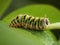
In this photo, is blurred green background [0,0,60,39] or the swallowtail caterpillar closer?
the swallowtail caterpillar

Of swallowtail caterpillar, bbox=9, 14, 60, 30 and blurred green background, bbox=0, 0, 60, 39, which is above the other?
blurred green background, bbox=0, 0, 60, 39

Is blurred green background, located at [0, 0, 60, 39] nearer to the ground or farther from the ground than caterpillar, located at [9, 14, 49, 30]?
farther from the ground

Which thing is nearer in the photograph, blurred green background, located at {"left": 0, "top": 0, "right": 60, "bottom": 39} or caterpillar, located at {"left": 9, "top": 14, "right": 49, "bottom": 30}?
caterpillar, located at {"left": 9, "top": 14, "right": 49, "bottom": 30}

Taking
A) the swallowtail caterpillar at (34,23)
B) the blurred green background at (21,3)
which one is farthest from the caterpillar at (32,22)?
the blurred green background at (21,3)

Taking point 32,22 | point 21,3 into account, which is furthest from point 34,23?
point 21,3

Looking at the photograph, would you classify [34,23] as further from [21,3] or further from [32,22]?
[21,3]

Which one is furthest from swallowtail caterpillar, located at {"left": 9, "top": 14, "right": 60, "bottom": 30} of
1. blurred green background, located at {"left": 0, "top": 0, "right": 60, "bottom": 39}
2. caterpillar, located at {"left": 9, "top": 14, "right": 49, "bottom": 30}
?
blurred green background, located at {"left": 0, "top": 0, "right": 60, "bottom": 39}

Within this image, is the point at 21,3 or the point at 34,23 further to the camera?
the point at 21,3

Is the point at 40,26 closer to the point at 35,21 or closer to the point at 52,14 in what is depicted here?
the point at 35,21

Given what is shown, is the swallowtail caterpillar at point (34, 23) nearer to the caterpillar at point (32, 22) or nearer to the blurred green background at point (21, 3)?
the caterpillar at point (32, 22)

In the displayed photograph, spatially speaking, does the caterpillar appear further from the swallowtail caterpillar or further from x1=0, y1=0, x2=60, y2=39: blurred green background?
x1=0, y1=0, x2=60, y2=39: blurred green background

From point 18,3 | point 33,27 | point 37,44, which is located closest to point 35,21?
point 33,27
